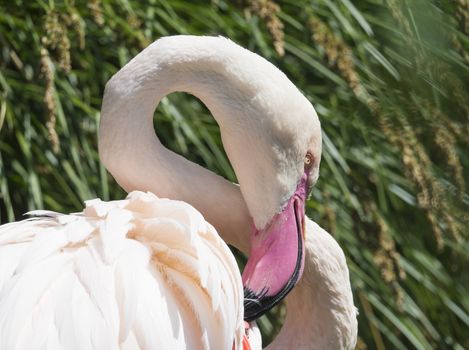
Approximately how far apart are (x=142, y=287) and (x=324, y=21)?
205cm

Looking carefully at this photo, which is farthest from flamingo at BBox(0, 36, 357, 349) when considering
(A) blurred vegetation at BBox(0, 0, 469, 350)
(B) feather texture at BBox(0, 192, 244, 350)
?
(A) blurred vegetation at BBox(0, 0, 469, 350)

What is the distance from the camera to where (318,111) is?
3.50 metres

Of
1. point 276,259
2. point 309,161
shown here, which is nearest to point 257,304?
point 276,259

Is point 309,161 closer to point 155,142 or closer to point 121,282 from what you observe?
point 155,142

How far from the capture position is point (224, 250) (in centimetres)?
196

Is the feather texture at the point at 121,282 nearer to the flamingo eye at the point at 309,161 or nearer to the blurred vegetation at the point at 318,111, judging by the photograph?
the flamingo eye at the point at 309,161

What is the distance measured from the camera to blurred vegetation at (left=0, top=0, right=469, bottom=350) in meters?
3.21

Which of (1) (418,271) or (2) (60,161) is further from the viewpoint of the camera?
(1) (418,271)

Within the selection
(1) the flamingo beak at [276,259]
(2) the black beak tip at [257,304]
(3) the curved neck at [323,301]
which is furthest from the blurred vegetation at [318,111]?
(2) the black beak tip at [257,304]

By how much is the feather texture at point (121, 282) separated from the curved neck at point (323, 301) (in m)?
0.47

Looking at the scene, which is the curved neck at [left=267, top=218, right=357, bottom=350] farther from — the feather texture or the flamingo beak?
the feather texture

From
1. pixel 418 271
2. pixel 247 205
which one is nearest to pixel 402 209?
pixel 418 271

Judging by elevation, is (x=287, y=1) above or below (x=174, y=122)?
above

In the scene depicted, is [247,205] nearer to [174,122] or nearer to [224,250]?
[224,250]
